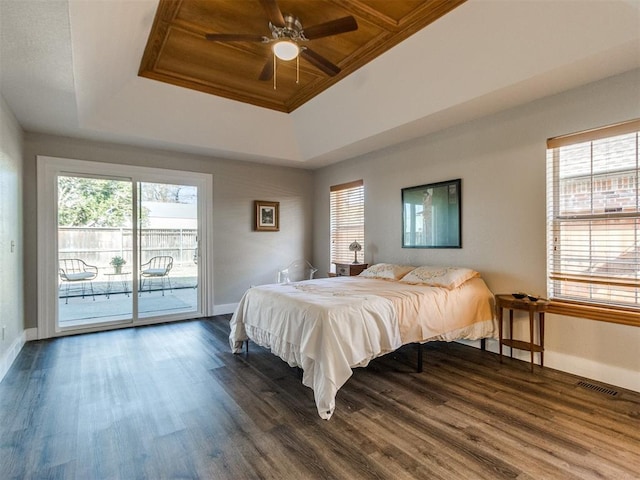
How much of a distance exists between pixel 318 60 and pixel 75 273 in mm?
4055

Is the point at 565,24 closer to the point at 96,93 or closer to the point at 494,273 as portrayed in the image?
the point at 494,273

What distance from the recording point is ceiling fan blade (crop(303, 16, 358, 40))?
2.40 m

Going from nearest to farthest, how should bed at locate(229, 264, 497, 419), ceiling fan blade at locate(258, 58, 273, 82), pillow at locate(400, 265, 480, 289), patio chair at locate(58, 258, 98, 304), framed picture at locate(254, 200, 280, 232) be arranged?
bed at locate(229, 264, 497, 419) → ceiling fan blade at locate(258, 58, 273, 82) → pillow at locate(400, 265, 480, 289) → patio chair at locate(58, 258, 98, 304) → framed picture at locate(254, 200, 280, 232)

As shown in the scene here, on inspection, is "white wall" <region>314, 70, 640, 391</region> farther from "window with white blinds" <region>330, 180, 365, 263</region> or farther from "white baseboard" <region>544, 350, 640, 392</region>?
"window with white blinds" <region>330, 180, 365, 263</region>

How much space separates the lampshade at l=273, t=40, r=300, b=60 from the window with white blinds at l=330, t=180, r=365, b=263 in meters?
2.77

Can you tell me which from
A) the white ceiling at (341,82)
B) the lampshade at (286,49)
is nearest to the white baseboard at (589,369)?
the white ceiling at (341,82)

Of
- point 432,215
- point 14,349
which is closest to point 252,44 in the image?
point 432,215

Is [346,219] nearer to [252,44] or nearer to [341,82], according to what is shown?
[341,82]

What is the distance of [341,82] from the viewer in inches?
153

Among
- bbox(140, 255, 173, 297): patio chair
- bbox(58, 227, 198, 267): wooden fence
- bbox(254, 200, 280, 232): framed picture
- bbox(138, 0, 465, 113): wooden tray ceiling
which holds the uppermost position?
bbox(138, 0, 465, 113): wooden tray ceiling

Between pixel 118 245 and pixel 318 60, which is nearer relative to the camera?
pixel 318 60

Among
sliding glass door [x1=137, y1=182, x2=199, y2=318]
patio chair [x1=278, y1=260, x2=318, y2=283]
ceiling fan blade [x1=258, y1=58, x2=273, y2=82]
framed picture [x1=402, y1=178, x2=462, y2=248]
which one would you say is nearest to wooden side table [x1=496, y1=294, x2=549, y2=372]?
framed picture [x1=402, y1=178, x2=462, y2=248]

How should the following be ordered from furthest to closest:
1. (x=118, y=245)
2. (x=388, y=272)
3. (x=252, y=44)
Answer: (x=118, y=245) < (x=388, y=272) < (x=252, y=44)

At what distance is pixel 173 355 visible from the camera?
3.43 m
